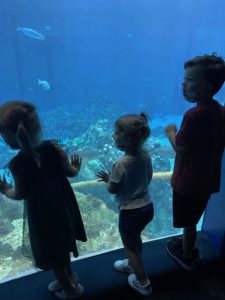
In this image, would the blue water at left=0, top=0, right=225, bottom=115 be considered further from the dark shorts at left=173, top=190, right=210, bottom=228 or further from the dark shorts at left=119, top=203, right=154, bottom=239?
the dark shorts at left=119, top=203, right=154, bottom=239

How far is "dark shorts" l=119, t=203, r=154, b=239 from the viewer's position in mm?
1657

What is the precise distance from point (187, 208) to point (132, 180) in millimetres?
532

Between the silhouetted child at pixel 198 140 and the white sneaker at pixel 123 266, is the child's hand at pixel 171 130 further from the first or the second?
the white sneaker at pixel 123 266

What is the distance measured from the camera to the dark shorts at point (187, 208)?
6.12 ft

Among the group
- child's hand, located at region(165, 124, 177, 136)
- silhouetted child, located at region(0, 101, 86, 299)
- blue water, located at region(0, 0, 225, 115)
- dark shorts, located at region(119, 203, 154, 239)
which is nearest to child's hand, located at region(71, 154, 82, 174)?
silhouetted child, located at region(0, 101, 86, 299)

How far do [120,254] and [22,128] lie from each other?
1390mm

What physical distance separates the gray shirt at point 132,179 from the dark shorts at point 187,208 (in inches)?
11.2

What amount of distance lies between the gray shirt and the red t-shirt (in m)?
0.22

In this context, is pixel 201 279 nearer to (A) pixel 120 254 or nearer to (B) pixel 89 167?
(A) pixel 120 254

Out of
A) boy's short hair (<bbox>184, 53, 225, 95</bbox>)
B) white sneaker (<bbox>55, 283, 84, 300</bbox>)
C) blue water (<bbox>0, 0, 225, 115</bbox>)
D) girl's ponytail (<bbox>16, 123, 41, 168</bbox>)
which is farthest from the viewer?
blue water (<bbox>0, 0, 225, 115</bbox>)

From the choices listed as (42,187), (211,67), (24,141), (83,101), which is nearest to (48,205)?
(42,187)

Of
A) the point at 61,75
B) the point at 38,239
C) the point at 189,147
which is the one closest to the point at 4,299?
the point at 38,239

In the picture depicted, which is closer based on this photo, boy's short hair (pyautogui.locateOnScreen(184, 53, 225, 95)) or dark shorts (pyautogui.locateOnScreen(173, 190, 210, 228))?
boy's short hair (pyautogui.locateOnScreen(184, 53, 225, 95))

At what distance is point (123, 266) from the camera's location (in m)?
2.05
